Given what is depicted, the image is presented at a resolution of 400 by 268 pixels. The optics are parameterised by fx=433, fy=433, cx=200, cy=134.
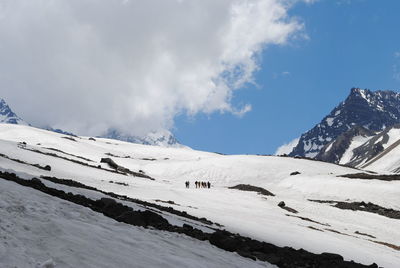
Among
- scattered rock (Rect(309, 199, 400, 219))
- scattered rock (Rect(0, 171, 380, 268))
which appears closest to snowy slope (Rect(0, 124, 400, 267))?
scattered rock (Rect(309, 199, 400, 219))

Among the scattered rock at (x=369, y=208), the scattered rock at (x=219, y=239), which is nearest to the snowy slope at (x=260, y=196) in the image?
the scattered rock at (x=369, y=208)

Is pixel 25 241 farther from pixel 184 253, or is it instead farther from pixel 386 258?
pixel 386 258

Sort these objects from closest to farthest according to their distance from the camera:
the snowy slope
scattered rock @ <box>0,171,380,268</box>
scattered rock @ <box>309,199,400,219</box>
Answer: scattered rock @ <box>0,171,380,268</box>, the snowy slope, scattered rock @ <box>309,199,400,219</box>

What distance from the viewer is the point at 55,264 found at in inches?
328

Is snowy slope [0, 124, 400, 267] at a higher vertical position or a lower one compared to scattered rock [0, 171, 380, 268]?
higher

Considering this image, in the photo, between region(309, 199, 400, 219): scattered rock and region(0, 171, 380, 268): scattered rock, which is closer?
region(0, 171, 380, 268): scattered rock

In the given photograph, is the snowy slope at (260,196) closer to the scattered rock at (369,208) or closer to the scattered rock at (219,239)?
the scattered rock at (369,208)

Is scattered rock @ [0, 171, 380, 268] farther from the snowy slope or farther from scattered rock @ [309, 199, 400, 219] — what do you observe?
scattered rock @ [309, 199, 400, 219]

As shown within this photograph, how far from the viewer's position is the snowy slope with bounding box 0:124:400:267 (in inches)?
1132

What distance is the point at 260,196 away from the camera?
56.4 m

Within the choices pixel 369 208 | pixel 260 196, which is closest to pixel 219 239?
pixel 260 196

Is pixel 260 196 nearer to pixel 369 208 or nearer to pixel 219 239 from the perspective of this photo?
pixel 369 208

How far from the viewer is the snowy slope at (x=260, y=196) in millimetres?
28750

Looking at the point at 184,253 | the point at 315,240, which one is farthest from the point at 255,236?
the point at 184,253
